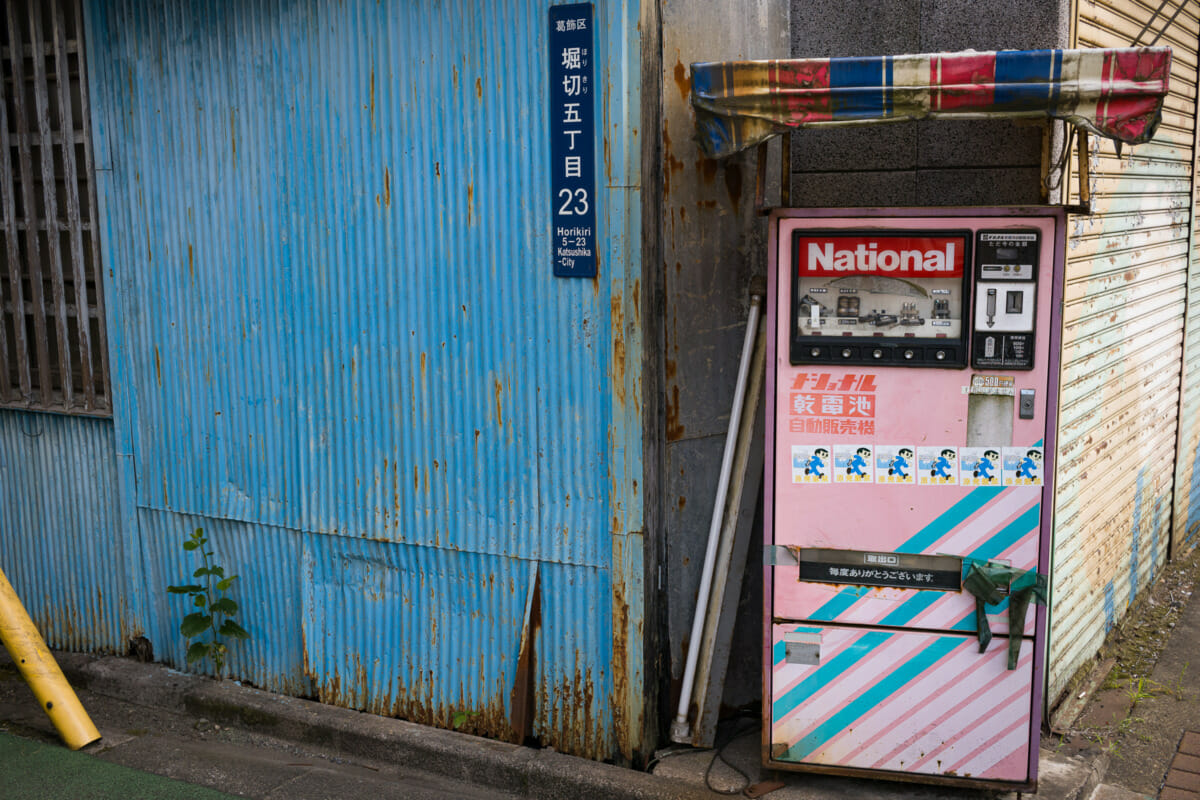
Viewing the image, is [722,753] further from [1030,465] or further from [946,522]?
[1030,465]

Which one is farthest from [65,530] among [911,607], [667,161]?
[911,607]

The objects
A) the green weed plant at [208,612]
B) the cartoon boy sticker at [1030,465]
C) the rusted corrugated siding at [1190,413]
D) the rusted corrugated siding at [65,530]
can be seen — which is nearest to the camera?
the cartoon boy sticker at [1030,465]

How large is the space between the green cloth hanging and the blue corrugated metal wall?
4.62 feet

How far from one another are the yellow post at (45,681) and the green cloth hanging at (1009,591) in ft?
13.9

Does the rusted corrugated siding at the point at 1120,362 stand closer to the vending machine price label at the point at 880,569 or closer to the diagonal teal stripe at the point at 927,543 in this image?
the diagonal teal stripe at the point at 927,543

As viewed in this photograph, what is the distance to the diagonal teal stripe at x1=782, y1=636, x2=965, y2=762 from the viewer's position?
4.34 meters

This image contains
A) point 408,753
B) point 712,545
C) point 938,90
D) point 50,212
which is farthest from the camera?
point 50,212

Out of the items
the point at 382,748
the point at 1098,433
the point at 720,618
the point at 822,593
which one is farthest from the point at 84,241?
the point at 1098,433

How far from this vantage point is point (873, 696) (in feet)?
14.5

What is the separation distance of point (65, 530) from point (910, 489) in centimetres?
481

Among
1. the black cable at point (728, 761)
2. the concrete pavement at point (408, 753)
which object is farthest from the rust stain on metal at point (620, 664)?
the black cable at point (728, 761)

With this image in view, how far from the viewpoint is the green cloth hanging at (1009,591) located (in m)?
4.21

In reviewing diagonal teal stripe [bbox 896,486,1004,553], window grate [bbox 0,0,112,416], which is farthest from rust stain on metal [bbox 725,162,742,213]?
window grate [bbox 0,0,112,416]

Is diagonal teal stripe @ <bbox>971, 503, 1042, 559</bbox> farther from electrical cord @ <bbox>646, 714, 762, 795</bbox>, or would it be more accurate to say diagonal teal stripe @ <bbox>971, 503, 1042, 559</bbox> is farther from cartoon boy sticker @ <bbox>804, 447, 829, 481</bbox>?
electrical cord @ <bbox>646, 714, 762, 795</bbox>
